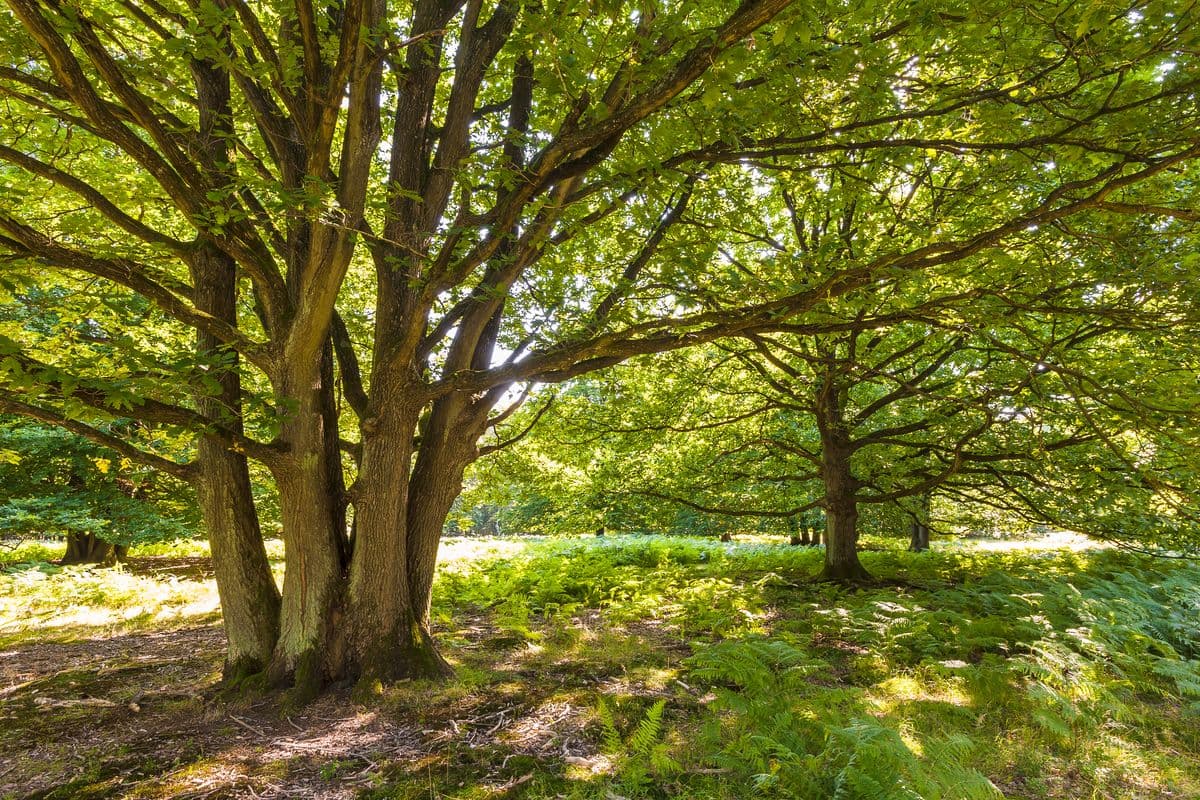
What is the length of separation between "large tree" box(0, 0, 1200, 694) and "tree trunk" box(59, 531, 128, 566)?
1181cm

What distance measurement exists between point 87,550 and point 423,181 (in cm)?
1624

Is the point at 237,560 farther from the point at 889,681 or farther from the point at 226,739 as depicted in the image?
the point at 889,681

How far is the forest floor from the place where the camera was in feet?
11.4

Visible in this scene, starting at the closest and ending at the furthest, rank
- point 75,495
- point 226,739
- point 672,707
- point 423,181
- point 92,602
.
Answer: point 226,739 < point 672,707 < point 423,181 < point 92,602 < point 75,495

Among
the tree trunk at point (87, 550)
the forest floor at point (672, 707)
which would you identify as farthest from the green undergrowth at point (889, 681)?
the tree trunk at point (87, 550)

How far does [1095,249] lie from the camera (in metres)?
5.68

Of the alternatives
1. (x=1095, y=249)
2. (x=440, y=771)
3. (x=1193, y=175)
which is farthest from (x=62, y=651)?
(x=1193, y=175)

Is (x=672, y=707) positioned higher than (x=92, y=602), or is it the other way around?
(x=672, y=707)

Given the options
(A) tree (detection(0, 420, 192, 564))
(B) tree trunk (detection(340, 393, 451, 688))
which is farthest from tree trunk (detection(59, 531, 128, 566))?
(B) tree trunk (detection(340, 393, 451, 688))

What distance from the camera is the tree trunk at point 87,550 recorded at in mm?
14914

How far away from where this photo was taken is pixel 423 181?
221 inches

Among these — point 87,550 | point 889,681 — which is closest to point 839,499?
point 889,681

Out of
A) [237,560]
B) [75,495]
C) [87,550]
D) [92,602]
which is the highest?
[75,495]

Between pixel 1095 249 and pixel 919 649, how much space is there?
4419mm
